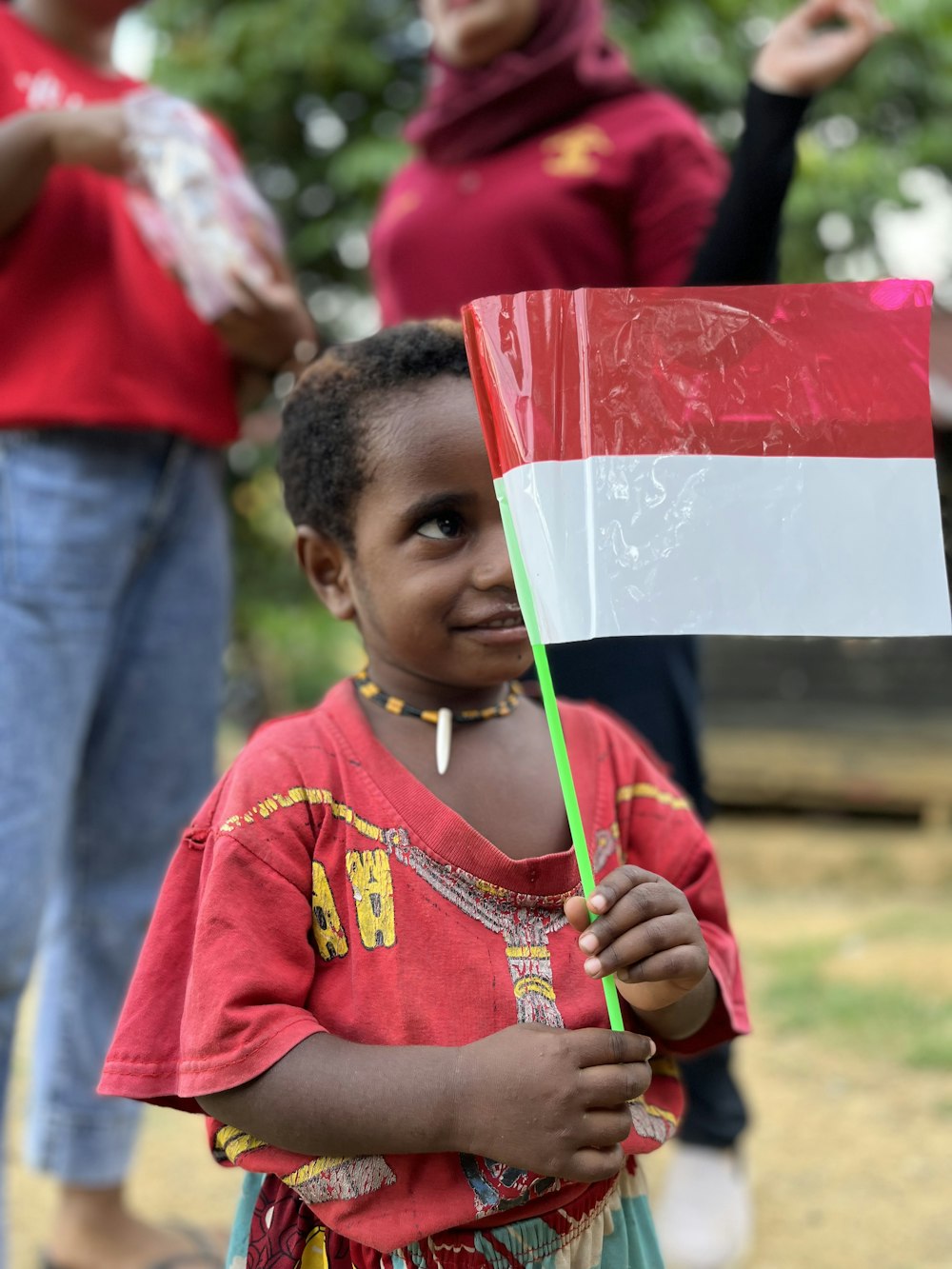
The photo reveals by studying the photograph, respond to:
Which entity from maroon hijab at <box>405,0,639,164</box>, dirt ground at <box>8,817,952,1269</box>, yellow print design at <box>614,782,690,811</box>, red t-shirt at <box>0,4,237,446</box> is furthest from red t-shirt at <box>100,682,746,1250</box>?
dirt ground at <box>8,817,952,1269</box>

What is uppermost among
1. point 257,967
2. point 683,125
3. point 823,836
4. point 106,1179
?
point 683,125

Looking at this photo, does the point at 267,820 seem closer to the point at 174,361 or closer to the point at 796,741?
the point at 174,361

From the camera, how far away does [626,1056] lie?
120 centimetres

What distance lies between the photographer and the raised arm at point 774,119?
1.96 metres

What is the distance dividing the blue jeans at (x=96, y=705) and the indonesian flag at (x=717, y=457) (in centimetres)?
108

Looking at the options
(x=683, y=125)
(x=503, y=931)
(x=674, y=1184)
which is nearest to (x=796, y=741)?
(x=674, y=1184)

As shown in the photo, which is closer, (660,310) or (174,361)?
(660,310)

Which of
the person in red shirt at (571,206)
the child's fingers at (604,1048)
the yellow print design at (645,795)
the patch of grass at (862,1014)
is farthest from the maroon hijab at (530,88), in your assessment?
the patch of grass at (862,1014)

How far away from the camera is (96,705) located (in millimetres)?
2275

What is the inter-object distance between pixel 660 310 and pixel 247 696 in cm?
999

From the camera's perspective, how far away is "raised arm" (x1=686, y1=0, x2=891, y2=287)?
1.96m

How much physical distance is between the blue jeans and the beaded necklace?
75 cm

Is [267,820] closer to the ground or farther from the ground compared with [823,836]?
farther from the ground

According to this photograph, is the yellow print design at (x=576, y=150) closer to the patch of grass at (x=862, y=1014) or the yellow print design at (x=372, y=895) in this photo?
the yellow print design at (x=372, y=895)
